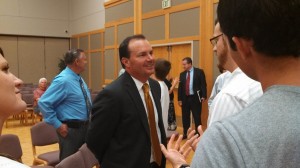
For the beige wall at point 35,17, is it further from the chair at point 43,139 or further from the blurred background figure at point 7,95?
the blurred background figure at point 7,95

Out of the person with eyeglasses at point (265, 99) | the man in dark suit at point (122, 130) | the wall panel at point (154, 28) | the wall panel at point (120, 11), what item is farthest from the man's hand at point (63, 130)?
the wall panel at point (120, 11)

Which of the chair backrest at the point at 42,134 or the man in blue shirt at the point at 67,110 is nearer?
the man in blue shirt at the point at 67,110

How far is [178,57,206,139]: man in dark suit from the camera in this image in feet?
21.4

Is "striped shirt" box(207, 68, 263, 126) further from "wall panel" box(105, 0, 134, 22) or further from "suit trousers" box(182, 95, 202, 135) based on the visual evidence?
"wall panel" box(105, 0, 134, 22)

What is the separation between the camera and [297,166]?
62 cm

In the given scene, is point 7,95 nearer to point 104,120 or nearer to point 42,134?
point 104,120

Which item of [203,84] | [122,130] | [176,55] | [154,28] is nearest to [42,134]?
[122,130]

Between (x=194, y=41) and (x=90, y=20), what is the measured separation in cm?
735

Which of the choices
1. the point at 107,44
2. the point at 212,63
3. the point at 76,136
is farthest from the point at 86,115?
the point at 107,44

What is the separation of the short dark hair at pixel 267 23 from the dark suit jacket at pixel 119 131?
1493mm

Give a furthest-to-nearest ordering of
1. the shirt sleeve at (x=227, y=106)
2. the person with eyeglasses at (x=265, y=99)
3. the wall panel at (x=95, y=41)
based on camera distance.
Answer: the wall panel at (x=95, y=41)
the shirt sleeve at (x=227, y=106)
the person with eyeglasses at (x=265, y=99)

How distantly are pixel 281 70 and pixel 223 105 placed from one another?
67 centimetres

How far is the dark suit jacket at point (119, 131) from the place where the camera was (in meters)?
2.09

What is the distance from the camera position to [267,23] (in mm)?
648
